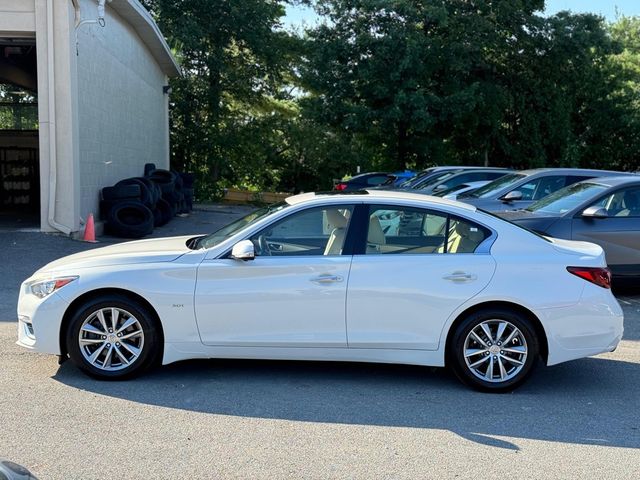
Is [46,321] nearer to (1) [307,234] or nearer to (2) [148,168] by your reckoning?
(1) [307,234]

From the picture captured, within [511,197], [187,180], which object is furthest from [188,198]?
[511,197]

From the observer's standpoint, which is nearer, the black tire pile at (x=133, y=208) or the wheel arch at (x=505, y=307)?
the wheel arch at (x=505, y=307)

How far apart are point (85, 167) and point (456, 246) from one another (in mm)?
11654

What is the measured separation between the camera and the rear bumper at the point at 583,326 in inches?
219

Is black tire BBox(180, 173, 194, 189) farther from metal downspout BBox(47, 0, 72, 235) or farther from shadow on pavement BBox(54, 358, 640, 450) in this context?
shadow on pavement BBox(54, 358, 640, 450)

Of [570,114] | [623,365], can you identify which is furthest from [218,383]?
[570,114]

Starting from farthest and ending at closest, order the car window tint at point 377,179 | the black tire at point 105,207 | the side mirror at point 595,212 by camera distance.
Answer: the car window tint at point 377,179
the black tire at point 105,207
the side mirror at point 595,212

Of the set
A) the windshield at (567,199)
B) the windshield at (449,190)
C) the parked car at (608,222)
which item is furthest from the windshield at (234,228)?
the windshield at (449,190)

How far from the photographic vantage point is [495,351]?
18.4ft

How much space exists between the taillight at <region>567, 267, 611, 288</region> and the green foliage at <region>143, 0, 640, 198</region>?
23682mm

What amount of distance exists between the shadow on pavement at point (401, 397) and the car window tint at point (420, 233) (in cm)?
111

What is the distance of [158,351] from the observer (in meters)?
5.61

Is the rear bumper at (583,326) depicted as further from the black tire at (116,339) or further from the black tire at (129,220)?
the black tire at (129,220)

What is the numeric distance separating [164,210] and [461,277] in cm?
1479
